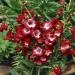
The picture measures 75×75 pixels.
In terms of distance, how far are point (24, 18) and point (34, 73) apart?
1.64 ft

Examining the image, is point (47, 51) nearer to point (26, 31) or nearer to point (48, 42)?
point (48, 42)

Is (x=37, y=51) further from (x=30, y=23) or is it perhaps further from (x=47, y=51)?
(x=30, y=23)

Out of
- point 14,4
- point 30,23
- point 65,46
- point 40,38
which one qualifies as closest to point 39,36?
point 40,38

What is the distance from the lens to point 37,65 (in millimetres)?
3104

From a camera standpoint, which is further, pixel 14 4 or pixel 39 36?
pixel 14 4

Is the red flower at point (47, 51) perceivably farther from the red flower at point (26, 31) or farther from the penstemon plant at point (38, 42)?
the red flower at point (26, 31)

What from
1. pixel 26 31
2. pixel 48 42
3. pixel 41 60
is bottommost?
pixel 41 60

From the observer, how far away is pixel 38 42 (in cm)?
295

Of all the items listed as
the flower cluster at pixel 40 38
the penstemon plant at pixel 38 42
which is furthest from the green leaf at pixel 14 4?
the flower cluster at pixel 40 38

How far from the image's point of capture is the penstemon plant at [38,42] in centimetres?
290

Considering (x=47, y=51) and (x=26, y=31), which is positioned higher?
(x=26, y=31)

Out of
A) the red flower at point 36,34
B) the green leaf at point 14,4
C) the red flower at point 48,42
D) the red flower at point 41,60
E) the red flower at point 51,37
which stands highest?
the green leaf at point 14,4

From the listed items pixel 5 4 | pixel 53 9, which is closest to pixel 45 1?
pixel 53 9

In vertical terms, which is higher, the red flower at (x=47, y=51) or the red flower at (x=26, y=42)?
the red flower at (x=26, y=42)
